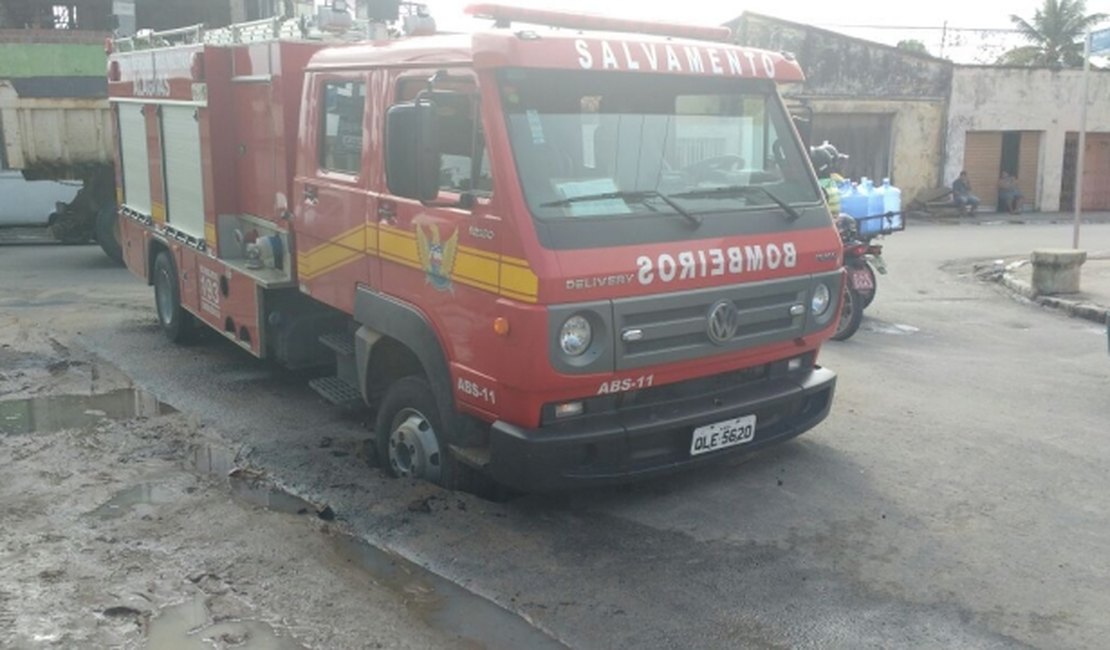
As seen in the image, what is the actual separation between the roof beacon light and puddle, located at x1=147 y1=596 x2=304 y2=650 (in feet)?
10.4

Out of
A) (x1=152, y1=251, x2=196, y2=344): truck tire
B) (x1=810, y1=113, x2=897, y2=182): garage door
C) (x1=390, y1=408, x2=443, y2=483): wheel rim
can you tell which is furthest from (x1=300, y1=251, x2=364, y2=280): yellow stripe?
(x1=810, y1=113, x2=897, y2=182): garage door

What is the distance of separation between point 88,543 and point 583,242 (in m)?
2.83

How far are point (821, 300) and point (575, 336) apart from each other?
1712mm

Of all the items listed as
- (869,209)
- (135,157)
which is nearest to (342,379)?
(135,157)

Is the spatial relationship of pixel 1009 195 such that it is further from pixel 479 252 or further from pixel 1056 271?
pixel 479 252

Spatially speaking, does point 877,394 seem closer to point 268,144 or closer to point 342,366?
point 342,366

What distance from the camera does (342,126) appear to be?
5.96 meters

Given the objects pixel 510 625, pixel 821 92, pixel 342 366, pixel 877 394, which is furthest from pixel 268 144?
pixel 821 92

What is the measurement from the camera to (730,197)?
5273 mm

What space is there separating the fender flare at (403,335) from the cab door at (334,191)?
0.17 meters

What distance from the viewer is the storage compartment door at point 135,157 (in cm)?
945

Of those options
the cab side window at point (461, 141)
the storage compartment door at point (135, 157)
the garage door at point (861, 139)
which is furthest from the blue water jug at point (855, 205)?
the garage door at point (861, 139)

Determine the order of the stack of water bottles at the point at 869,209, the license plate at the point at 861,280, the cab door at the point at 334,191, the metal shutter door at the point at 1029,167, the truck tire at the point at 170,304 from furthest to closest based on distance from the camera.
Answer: the metal shutter door at the point at 1029,167 < the stack of water bottles at the point at 869,209 < the license plate at the point at 861,280 < the truck tire at the point at 170,304 < the cab door at the point at 334,191

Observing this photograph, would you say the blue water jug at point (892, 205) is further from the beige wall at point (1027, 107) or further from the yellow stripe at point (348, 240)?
the beige wall at point (1027, 107)
